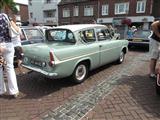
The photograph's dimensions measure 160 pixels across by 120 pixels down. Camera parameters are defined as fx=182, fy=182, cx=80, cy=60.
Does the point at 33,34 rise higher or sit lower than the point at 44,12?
lower

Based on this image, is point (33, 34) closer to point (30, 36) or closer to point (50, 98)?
point (30, 36)

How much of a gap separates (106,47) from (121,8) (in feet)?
80.3

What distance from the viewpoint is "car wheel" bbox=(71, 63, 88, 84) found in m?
4.92

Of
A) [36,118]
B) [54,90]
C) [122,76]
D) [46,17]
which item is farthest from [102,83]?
[46,17]

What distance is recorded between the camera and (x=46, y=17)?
39.8 metres

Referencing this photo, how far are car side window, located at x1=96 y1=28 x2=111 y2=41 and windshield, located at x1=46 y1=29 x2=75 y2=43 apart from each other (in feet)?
3.50

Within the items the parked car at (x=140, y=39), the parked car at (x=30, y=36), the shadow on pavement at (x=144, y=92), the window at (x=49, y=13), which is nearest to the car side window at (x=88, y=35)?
the shadow on pavement at (x=144, y=92)

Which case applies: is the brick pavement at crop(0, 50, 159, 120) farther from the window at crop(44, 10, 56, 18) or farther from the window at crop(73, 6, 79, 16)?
the window at crop(44, 10, 56, 18)

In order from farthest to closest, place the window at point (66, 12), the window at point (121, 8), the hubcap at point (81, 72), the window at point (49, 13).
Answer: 1. the window at point (49, 13)
2. the window at point (66, 12)
3. the window at point (121, 8)
4. the hubcap at point (81, 72)

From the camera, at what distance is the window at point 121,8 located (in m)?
27.9

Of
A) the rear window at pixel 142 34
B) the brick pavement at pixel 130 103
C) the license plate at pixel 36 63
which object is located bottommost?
the brick pavement at pixel 130 103

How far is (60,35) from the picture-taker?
17.8 ft

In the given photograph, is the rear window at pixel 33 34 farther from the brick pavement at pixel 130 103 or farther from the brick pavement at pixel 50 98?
the brick pavement at pixel 130 103

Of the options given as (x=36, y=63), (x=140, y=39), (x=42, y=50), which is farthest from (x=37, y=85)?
(x=140, y=39)
